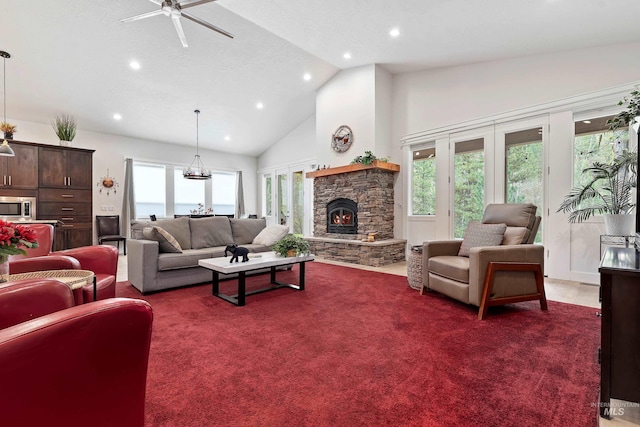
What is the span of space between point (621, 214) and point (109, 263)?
17.2ft

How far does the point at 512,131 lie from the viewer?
4.62 metres

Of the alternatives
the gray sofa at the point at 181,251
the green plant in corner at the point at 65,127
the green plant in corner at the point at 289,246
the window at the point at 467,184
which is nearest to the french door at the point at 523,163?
the window at the point at 467,184

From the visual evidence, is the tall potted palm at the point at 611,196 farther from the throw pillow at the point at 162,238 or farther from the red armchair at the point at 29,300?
the throw pillow at the point at 162,238

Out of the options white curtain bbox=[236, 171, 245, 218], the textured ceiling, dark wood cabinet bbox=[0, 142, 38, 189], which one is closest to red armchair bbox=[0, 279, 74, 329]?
the textured ceiling

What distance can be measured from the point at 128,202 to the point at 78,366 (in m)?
7.68

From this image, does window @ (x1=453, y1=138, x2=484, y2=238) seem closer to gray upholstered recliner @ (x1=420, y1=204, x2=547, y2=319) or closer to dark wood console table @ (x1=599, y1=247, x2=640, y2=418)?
gray upholstered recliner @ (x1=420, y1=204, x2=547, y2=319)

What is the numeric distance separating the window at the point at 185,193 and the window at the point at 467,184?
688 cm

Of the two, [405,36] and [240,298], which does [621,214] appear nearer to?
[405,36]

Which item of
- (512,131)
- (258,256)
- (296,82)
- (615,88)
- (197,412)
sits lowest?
(197,412)

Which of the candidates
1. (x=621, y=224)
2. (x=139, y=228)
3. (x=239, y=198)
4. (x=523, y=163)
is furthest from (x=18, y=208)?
(x=621, y=224)

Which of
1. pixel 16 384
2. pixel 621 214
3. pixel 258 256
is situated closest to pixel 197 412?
pixel 16 384

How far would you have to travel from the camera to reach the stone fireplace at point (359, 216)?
5.58 meters

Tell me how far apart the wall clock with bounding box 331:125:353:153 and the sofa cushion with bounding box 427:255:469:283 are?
345cm

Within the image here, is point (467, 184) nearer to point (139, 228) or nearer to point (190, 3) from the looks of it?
point (190, 3)
